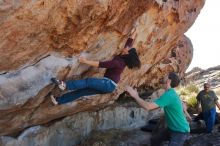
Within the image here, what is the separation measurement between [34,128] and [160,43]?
436cm

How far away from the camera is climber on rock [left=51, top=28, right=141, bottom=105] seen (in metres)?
8.77

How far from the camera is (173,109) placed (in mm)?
8500

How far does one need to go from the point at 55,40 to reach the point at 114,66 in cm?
128

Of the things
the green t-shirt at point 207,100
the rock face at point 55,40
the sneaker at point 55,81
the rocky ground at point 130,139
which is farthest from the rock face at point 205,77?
the sneaker at point 55,81

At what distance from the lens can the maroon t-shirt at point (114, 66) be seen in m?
8.94

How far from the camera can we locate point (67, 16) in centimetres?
849

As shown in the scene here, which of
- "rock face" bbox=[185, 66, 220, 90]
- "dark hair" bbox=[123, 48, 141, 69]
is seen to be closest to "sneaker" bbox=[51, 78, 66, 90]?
"dark hair" bbox=[123, 48, 141, 69]

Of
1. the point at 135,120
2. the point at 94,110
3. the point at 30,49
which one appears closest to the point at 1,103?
the point at 30,49

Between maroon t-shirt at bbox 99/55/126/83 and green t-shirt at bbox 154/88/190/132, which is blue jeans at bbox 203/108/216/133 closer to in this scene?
green t-shirt at bbox 154/88/190/132

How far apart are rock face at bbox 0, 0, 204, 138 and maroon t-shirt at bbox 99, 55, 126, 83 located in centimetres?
79

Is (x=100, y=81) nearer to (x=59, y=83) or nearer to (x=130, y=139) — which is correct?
(x=59, y=83)

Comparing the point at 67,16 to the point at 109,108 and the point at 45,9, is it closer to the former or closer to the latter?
the point at 45,9

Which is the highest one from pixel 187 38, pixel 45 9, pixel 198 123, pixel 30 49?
pixel 187 38

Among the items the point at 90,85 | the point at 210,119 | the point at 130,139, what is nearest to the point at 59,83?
the point at 90,85
